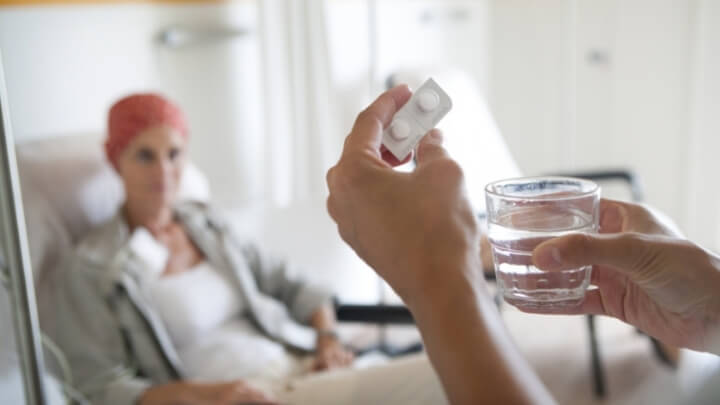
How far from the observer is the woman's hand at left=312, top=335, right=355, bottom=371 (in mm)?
1576

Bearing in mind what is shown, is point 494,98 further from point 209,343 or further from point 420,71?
point 209,343

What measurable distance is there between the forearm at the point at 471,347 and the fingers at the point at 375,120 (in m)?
0.14

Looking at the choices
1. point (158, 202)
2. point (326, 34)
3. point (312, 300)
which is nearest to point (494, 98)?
point (326, 34)

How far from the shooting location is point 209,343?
4.96 feet

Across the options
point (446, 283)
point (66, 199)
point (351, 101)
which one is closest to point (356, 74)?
point (351, 101)

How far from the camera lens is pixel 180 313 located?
1.48 m

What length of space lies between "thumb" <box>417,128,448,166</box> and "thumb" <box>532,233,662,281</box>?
0.38ft

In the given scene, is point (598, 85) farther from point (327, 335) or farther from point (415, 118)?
point (415, 118)

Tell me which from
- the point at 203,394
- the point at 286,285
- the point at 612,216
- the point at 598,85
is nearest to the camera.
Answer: the point at 612,216

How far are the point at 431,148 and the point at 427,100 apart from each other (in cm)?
6

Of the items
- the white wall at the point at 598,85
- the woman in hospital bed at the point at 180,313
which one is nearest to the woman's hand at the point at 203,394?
the woman in hospital bed at the point at 180,313

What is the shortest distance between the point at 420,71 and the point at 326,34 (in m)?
0.51

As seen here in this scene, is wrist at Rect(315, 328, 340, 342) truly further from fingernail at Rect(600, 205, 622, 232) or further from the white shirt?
fingernail at Rect(600, 205, 622, 232)

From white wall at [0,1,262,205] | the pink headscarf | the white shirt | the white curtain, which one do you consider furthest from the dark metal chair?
white wall at [0,1,262,205]
